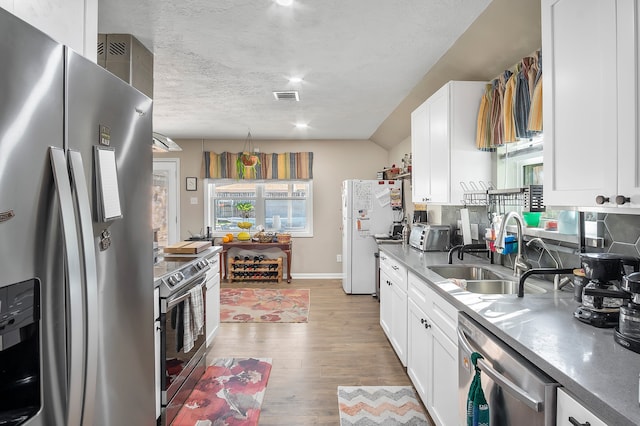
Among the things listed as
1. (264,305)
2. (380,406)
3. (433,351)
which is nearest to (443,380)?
(433,351)

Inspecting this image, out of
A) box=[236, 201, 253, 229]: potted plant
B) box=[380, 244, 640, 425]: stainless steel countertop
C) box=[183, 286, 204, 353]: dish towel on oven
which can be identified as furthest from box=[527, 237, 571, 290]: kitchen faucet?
box=[236, 201, 253, 229]: potted plant

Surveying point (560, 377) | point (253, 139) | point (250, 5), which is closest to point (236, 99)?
point (250, 5)

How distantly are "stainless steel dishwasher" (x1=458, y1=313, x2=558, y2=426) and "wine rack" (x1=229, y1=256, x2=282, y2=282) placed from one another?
4570 millimetres

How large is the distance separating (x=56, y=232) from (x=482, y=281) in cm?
215

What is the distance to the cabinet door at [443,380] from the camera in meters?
1.80

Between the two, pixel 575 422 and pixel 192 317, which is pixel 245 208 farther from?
pixel 575 422

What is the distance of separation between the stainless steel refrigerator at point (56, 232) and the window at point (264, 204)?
5318 mm

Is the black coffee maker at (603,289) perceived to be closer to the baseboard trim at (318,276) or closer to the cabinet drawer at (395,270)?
the cabinet drawer at (395,270)

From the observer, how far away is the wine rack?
5.98 meters

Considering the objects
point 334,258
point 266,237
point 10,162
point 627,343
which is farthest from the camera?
point 334,258

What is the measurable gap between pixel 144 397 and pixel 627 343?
1651mm

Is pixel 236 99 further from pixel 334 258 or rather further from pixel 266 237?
pixel 334 258

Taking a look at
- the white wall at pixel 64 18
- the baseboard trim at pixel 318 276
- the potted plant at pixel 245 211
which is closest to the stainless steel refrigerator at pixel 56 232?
the white wall at pixel 64 18

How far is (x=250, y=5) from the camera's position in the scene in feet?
6.88
